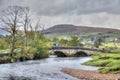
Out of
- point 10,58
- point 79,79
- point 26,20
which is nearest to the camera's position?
point 79,79

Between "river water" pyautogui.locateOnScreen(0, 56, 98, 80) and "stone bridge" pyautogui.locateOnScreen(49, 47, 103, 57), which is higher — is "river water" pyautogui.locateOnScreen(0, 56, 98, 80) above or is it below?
below

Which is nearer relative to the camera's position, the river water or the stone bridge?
the river water

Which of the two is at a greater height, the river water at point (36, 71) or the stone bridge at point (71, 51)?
the stone bridge at point (71, 51)

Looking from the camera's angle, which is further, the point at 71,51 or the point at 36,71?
the point at 71,51

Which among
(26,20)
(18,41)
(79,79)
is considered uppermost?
(26,20)

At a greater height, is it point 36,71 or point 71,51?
point 71,51

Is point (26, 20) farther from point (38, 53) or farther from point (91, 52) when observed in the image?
point (91, 52)

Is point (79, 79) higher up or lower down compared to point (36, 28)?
lower down

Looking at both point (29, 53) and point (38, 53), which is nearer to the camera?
point (29, 53)

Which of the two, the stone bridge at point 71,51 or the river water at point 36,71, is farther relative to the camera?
the stone bridge at point 71,51

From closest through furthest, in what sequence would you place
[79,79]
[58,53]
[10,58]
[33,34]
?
[79,79] < [10,58] < [33,34] < [58,53]

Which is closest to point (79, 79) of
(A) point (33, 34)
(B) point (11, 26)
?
(B) point (11, 26)

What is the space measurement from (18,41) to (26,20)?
12.4 m

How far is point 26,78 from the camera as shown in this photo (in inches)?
2438
